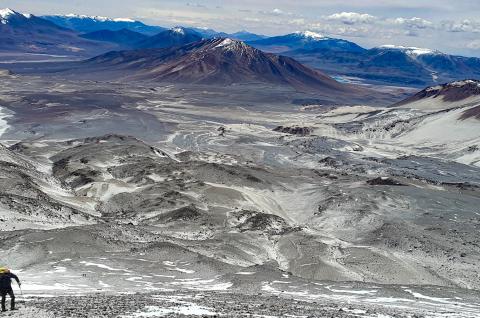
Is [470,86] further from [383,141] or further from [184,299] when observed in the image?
[184,299]

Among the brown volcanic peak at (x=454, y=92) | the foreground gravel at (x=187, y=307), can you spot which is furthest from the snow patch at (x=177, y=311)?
the brown volcanic peak at (x=454, y=92)

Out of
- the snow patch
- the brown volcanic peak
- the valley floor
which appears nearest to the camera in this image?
the snow patch

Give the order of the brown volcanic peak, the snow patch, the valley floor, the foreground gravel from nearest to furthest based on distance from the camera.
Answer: the foreground gravel < the snow patch < the valley floor < the brown volcanic peak

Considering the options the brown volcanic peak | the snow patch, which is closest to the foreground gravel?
the snow patch

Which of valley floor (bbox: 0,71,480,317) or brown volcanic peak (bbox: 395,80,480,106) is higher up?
brown volcanic peak (bbox: 395,80,480,106)

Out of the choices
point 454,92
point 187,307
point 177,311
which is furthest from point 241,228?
point 454,92

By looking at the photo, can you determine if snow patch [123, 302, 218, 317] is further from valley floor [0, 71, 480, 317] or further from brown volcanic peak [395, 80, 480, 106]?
brown volcanic peak [395, 80, 480, 106]
